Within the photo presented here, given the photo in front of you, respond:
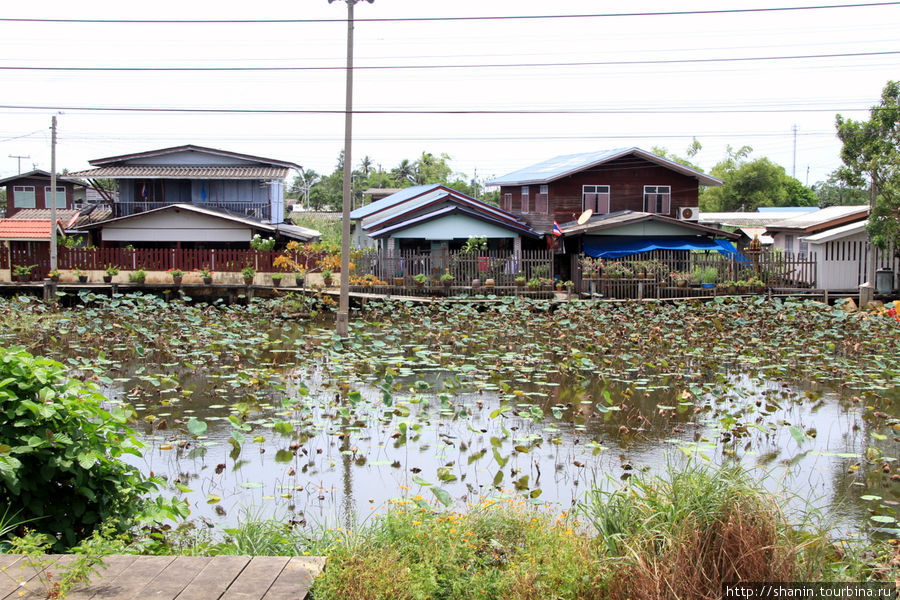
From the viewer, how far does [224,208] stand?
40.2 meters

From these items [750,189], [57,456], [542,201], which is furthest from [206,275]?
[750,189]

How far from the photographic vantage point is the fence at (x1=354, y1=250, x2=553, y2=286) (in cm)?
3027

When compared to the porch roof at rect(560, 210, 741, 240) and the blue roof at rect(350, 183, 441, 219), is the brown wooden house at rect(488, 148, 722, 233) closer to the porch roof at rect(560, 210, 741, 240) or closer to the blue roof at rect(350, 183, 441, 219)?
the porch roof at rect(560, 210, 741, 240)

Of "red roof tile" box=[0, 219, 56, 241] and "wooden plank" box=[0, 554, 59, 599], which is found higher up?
"red roof tile" box=[0, 219, 56, 241]

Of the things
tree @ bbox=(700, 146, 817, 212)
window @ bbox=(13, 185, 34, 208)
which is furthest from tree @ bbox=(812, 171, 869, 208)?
window @ bbox=(13, 185, 34, 208)

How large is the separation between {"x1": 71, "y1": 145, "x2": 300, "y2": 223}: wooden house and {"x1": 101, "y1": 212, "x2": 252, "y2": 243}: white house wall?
294 cm

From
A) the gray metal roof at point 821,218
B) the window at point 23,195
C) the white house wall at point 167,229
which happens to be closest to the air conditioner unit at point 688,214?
the gray metal roof at point 821,218

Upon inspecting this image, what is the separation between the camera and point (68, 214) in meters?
46.3

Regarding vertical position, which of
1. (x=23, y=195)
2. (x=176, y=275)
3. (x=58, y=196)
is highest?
(x=58, y=196)

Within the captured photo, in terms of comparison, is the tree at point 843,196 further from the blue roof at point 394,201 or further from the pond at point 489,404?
the pond at point 489,404

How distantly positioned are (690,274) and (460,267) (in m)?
8.26

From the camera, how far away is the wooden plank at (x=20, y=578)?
15.1ft

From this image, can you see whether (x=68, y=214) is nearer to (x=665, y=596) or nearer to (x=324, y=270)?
(x=324, y=270)

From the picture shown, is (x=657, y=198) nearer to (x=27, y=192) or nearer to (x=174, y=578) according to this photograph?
(x=174, y=578)
